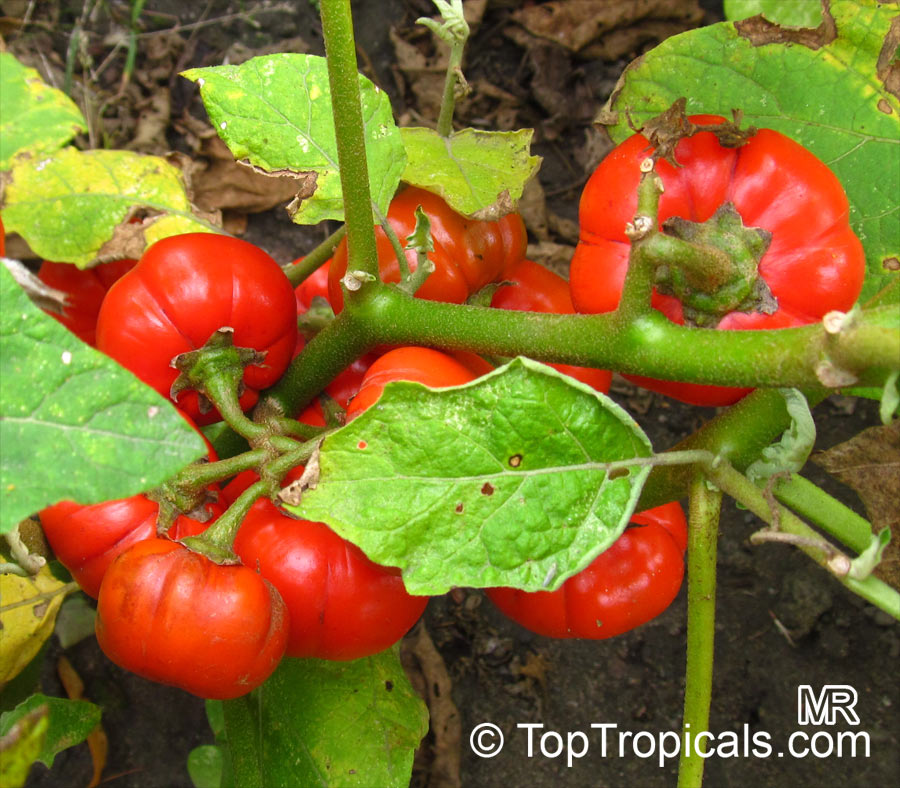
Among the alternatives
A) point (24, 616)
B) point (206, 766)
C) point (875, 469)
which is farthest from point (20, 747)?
point (206, 766)

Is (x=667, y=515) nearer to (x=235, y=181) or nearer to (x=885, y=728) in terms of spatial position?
(x=885, y=728)

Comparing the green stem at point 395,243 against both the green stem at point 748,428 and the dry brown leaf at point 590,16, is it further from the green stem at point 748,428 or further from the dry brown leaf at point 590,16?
the dry brown leaf at point 590,16

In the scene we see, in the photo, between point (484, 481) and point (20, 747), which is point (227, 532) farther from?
point (20, 747)

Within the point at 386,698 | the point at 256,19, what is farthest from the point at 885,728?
the point at 256,19

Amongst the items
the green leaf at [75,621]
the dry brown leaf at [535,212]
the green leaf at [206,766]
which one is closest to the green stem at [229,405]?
the green leaf at [206,766]

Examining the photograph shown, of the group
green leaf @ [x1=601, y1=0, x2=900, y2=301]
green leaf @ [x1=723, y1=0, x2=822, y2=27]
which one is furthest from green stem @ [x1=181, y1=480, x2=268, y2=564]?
green leaf @ [x1=723, y1=0, x2=822, y2=27]

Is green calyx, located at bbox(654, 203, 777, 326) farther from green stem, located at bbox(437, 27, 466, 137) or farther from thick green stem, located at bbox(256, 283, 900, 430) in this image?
green stem, located at bbox(437, 27, 466, 137)
